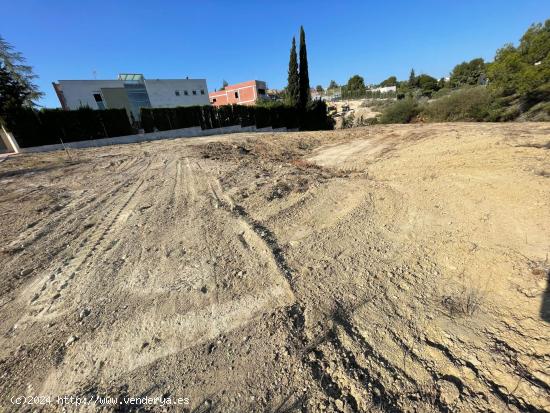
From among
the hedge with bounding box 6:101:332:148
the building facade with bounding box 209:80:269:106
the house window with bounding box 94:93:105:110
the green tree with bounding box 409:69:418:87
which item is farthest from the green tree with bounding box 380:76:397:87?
the house window with bounding box 94:93:105:110

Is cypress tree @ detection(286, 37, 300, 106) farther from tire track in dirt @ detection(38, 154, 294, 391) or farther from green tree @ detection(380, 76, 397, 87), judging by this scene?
green tree @ detection(380, 76, 397, 87)

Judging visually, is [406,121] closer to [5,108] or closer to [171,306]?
[171,306]

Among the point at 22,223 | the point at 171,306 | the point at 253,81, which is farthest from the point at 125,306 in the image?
the point at 253,81

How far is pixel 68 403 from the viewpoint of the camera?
66.8 inches

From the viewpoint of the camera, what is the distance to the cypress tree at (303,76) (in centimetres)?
2225

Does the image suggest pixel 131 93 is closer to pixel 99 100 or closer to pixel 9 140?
pixel 99 100

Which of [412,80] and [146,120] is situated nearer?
[146,120]

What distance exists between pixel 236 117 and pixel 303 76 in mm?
7699

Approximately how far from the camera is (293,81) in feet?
74.7

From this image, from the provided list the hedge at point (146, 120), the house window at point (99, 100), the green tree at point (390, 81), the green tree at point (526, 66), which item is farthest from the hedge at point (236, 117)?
the green tree at point (390, 81)

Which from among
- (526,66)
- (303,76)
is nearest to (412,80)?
(303,76)

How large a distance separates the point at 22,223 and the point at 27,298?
275cm

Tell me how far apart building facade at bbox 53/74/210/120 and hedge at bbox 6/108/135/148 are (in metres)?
7.22

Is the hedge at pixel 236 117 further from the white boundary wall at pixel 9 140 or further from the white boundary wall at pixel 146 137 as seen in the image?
the white boundary wall at pixel 9 140
